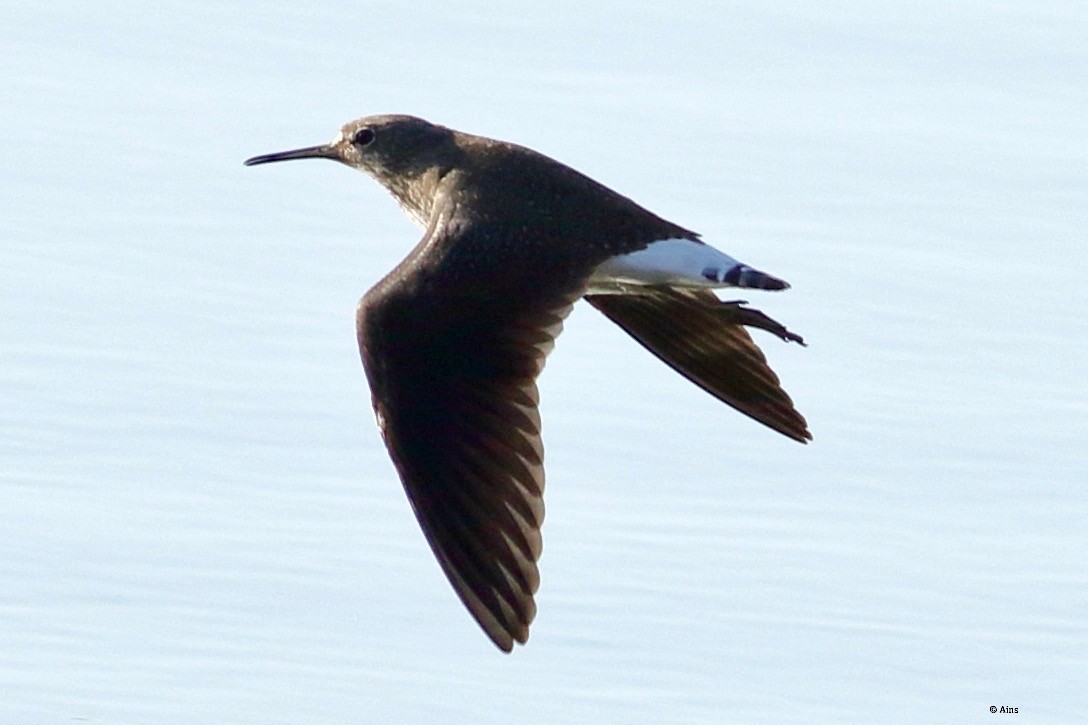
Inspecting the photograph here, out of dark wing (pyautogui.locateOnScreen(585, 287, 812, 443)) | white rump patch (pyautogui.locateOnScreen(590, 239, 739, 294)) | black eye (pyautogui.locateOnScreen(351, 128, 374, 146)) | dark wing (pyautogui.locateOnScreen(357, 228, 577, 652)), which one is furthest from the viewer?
black eye (pyautogui.locateOnScreen(351, 128, 374, 146))

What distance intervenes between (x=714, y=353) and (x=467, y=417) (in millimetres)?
1247

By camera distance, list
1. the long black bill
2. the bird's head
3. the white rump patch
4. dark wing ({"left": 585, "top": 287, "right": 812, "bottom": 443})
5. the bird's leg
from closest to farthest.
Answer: the white rump patch → the bird's leg → dark wing ({"left": 585, "top": 287, "right": 812, "bottom": 443}) → the bird's head → the long black bill

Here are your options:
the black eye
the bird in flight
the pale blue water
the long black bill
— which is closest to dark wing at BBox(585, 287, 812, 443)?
the bird in flight

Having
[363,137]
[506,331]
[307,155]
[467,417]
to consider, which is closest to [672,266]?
[506,331]

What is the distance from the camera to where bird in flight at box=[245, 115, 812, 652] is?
6527 mm

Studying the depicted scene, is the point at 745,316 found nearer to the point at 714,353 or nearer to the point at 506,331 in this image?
the point at 714,353

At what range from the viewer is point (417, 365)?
21.9 feet

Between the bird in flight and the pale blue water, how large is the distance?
0.58 meters

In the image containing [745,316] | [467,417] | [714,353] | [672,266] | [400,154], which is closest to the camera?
[467,417]

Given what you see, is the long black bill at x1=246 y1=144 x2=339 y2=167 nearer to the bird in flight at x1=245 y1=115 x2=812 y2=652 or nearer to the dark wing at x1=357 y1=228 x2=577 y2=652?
the bird in flight at x1=245 y1=115 x2=812 y2=652

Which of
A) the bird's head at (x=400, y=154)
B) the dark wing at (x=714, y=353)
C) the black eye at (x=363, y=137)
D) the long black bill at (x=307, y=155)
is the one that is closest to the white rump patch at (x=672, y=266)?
the dark wing at (x=714, y=353)

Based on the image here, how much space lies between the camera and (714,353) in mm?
7750

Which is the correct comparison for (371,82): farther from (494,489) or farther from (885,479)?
(494,489)

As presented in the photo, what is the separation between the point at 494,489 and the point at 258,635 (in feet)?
3.08
